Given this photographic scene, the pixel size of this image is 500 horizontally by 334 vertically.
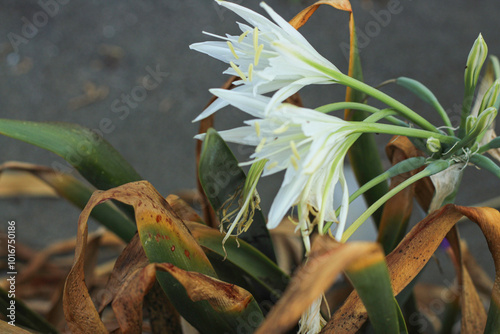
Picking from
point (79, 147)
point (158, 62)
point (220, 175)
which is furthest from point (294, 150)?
point (158, 62)

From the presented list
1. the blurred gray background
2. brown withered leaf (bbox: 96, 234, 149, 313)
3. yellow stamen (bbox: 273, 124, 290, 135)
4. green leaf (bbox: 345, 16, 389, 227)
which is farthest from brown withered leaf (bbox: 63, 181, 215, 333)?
the blurred gray background

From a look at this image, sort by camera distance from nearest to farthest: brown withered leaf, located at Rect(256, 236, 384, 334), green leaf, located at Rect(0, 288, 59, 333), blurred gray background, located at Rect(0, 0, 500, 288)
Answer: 1. brown withered leaf, located at Rect(256, 236, 384, 334)
2. green leaf, located at Rect(0, 288, 59, 333)
3. blurred gray background, located at Rect(0, 0, 500, 288)

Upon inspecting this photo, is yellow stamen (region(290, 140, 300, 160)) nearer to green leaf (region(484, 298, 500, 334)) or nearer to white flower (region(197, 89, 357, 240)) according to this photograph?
white flower (region(197, 89, 357, 240))

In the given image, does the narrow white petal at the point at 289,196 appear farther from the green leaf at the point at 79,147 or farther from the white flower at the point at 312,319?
the green leaf at the point at 79,147

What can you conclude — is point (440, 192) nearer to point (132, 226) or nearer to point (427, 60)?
point (132, 226)

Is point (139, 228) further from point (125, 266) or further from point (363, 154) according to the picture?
point (363, 154)

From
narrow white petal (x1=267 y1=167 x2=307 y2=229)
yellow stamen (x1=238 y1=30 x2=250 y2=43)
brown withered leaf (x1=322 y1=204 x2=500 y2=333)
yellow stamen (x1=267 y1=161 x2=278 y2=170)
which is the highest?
yellow stamen (x1=238 y1=30 x2=250 y2=43)

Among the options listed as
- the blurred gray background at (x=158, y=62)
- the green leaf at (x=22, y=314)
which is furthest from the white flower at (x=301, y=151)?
the blurred gray background at (x=158, y=62)
